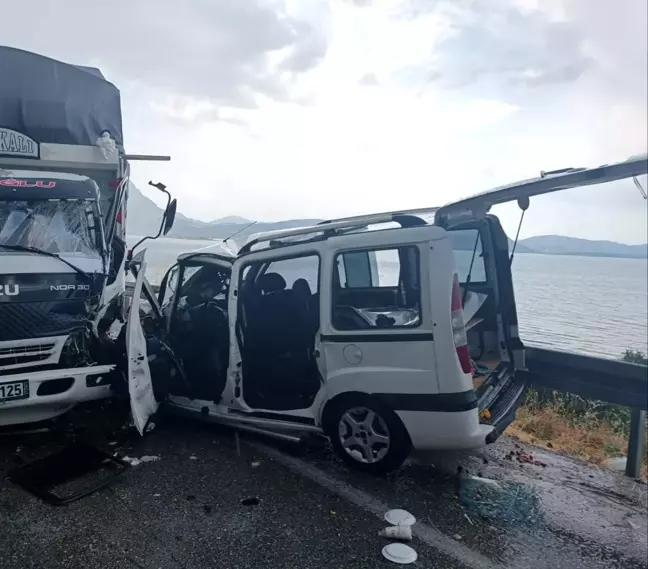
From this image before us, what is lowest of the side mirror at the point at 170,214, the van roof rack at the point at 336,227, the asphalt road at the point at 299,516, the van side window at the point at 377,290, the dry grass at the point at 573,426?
the dry grass at the point at 573,426

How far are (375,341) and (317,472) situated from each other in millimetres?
1202

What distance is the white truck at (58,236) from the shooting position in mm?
4516

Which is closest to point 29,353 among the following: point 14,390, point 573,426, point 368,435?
point 14,390

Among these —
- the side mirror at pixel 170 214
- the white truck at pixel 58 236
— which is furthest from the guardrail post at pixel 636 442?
the side mirror at pixel 170 214

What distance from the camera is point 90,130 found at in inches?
269

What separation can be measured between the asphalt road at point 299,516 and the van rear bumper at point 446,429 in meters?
0.41

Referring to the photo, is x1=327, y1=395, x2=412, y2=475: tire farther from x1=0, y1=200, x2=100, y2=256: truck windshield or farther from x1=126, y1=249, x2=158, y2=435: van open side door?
x1=0, y1=200, x2=100, y2=256: truck windshield

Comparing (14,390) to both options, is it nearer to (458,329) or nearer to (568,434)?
(458,329)

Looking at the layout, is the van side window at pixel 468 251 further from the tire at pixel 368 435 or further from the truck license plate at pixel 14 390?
the truck license plate at pixel 14 390

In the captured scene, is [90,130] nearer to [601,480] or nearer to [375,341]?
[375,341]

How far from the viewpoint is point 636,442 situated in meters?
4.28

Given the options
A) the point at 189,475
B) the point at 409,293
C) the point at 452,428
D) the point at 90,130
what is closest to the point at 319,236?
the point at 409,293

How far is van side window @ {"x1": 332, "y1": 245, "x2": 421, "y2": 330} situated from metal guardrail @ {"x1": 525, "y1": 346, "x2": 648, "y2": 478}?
1.52 metres

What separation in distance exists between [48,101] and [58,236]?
2355mm
